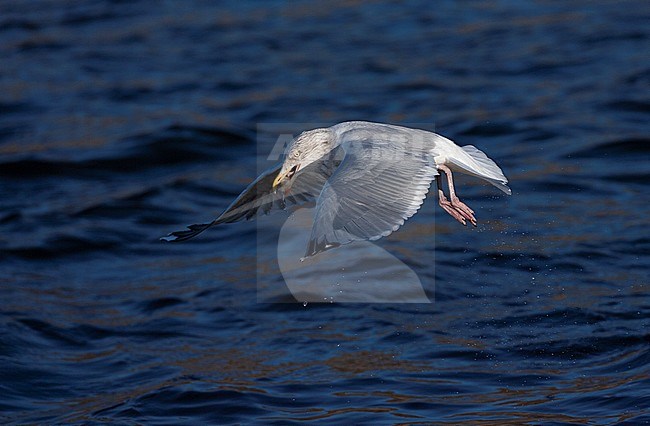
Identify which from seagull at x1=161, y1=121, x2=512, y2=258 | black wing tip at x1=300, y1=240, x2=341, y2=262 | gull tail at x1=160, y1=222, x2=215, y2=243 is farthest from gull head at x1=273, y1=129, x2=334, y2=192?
black wing tip at x1=300, y1=240, x2=341, y2=262

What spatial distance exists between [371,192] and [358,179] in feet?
0.30

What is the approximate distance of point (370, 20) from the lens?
12227 mm

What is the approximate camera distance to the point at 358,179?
4.75m

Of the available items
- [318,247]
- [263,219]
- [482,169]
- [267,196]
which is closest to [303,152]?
[267,196]

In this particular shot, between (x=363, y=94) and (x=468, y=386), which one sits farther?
(x=363, y=94)

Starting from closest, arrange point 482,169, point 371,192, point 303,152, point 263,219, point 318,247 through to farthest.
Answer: point 318,247 → point 371,192 → point 482,169 → point 303,152 → point 263,219

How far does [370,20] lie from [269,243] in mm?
4698

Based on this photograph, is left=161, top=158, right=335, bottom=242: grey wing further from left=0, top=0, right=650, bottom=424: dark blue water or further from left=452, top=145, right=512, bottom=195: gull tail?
left=0, top=0, right=650, bottom=424: dark blue water

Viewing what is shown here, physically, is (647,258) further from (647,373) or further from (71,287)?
(71,287)

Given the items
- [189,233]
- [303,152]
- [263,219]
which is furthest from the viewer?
[263,219]

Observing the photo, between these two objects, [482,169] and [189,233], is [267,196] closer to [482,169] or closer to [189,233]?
[189,233]

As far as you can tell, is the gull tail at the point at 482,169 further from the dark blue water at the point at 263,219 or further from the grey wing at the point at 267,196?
the dark blue water at the point at 263,219

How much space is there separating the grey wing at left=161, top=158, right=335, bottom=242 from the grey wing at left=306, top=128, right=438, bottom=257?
49cm

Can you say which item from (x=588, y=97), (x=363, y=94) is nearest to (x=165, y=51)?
(x=363, y=94)
